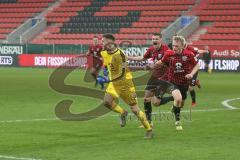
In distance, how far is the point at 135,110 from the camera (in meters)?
13.1

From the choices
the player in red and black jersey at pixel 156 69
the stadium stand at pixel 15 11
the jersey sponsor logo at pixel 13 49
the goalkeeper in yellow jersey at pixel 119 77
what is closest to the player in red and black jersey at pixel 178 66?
the player in red and black jersey at pixel 156 69

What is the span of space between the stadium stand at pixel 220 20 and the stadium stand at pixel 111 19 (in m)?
1.81

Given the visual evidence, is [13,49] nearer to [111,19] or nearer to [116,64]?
[111,19]

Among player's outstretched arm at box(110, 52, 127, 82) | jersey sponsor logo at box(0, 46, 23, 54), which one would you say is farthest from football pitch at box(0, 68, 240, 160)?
jersey sponsor logo at box(0, 46, 23, 54)

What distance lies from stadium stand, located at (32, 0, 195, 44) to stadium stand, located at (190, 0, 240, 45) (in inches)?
71.2

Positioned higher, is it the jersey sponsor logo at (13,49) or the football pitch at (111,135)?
the football pitch at (111,135)

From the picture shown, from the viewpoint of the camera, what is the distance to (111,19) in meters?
56.9

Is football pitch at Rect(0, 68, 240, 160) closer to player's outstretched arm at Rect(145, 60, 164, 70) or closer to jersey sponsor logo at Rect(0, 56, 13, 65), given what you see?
player's outstretched arm at Rect(145, 60, 164, 70)

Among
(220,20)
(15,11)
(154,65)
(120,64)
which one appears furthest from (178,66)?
(15,11)

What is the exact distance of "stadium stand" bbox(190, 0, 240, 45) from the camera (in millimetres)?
50406

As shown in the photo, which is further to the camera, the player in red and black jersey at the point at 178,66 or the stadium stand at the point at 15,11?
the stadium stand at the point at 15,11

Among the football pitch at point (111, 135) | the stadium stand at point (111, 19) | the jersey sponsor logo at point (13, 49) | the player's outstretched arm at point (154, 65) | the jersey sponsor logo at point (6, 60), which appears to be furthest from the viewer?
the stadium stand at point (111, 19)

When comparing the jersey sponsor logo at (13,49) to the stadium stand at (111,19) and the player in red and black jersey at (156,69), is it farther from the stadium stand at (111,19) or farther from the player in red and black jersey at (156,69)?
the player in red and black jersey at (156,69)

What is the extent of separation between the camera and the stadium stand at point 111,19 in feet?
180
